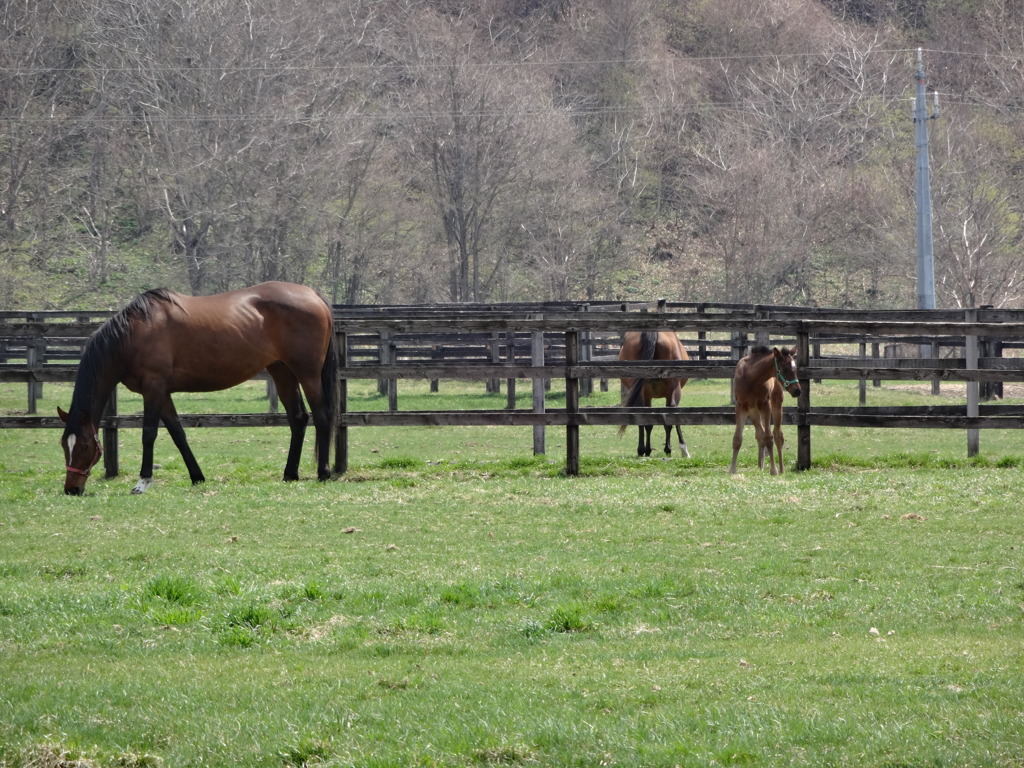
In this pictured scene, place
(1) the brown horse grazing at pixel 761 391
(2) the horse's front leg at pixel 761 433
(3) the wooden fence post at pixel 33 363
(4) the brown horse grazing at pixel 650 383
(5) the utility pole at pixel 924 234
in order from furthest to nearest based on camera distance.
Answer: (5) the utility pole at pixel 924 234
(3) the wooden fence post at pixel 33 363
(4) the brown horse grazing at pixel 650 383
(2) the horse's front leg at pixel 761 433
(1) the brown horse grazing at pixel 761 391

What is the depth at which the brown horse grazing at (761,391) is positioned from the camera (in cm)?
1307

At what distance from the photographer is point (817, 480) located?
1165cm

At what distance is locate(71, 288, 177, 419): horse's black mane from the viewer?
12000mm

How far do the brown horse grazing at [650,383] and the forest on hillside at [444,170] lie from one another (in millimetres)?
21397

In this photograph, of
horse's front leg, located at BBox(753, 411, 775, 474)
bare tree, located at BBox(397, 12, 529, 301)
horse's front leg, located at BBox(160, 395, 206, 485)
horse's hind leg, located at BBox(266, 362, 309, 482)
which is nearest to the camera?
horse's front leg, located at BBox(160, 395, 206, 485)

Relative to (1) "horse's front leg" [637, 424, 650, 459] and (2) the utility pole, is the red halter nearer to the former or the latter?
(1) "horse's front leg" [637, 424, 650, 459]

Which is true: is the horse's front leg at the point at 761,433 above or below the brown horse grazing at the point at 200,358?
below

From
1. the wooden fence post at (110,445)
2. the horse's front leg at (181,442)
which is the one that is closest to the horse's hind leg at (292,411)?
the horse's front leg at (181,442)

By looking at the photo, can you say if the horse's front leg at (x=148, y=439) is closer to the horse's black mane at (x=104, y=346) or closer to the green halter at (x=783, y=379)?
the horse's black mane at (x=104, y=346)

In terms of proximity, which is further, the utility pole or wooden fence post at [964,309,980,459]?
the utility pole

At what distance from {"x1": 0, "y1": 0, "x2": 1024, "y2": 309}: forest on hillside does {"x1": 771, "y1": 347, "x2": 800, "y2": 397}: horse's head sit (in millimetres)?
25263

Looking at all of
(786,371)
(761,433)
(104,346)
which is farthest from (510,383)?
(104,346)

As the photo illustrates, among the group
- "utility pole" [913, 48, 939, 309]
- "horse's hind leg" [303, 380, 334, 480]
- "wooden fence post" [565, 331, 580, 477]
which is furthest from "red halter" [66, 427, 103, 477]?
"utility pole" [913, 48, 939, 309]

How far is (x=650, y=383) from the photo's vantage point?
55.7 feet
